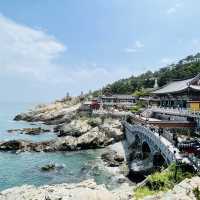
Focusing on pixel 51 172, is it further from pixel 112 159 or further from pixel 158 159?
pixel 158 159

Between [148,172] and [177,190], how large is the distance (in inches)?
692

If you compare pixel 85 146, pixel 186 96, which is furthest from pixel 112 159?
pixel 186 96

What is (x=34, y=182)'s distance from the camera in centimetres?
4303

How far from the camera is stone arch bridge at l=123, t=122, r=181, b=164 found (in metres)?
33.7

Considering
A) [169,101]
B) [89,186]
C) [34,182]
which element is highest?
[169,101]

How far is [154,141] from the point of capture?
42344 mm

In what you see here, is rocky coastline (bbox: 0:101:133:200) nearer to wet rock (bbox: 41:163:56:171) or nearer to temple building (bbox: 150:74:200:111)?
wet rock (bbox: 41:163:56:171)

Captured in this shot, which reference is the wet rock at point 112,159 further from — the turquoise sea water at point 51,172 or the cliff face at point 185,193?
the cliff face at point 185,193

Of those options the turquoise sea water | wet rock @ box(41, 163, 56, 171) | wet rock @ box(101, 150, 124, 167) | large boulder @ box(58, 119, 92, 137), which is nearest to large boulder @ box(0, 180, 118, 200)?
the turquoise sea water

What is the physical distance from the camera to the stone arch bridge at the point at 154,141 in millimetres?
33656

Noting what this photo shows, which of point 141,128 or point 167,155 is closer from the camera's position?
point 167,155

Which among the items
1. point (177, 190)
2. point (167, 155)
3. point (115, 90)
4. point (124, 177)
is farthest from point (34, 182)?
point (115, 90)

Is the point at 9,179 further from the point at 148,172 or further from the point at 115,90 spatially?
the point at 115,90

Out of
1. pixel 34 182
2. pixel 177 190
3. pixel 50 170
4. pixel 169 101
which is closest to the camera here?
pixel 177 190
